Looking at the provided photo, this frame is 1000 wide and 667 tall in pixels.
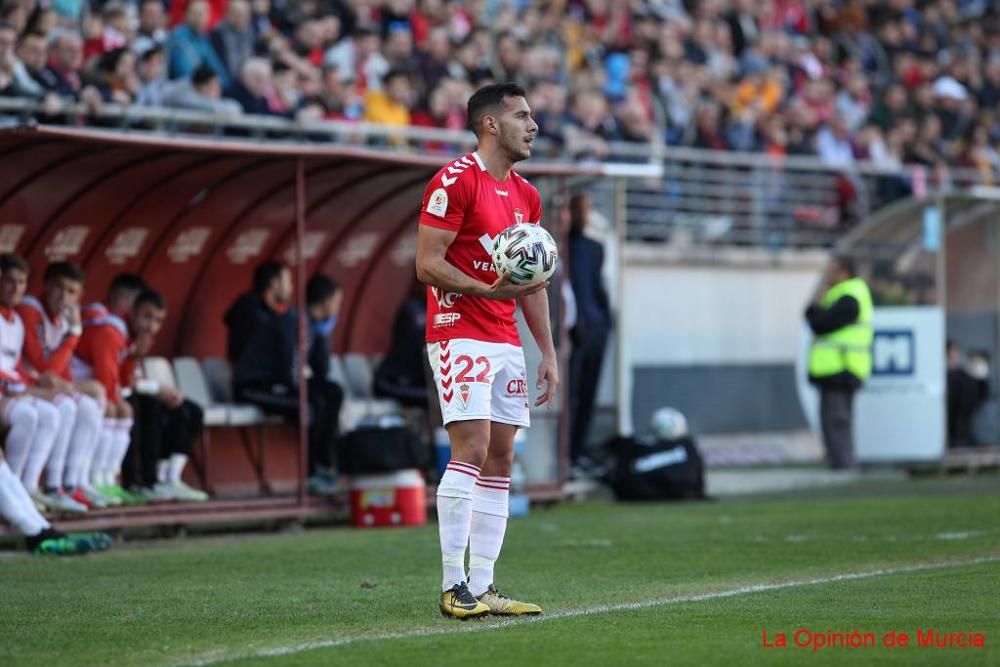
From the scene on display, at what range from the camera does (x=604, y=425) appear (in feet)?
57.5

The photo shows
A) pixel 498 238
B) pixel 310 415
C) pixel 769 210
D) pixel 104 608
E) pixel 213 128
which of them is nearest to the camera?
pixel 498 238

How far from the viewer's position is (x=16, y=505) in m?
11.5

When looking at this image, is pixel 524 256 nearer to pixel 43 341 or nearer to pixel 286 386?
pixel 43 341

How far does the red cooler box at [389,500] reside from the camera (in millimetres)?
14383

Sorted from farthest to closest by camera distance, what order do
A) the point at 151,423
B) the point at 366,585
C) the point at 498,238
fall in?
the point at 151,423 → the point at 366,585 → the point at 498,238

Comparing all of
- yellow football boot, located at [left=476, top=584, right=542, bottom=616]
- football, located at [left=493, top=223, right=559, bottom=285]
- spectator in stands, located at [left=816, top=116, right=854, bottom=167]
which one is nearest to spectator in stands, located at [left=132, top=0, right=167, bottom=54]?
football, located at [left=493, top=223, right=559, bottom=285]

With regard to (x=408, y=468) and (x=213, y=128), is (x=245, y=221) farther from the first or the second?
(x=408, y=468)

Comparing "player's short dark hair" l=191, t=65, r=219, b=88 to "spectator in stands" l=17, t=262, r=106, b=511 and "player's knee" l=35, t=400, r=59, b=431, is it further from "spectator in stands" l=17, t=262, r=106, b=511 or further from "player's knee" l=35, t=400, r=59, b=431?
"player's knee" l=35, t=400, r=59, b=431

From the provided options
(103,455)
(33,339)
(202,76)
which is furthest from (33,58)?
(103,455)

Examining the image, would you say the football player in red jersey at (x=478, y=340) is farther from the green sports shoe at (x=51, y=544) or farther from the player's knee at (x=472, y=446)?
the green sports shoe at (x=51, y=544)

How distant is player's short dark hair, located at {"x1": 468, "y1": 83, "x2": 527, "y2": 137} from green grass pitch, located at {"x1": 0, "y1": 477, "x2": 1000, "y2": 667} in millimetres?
2189

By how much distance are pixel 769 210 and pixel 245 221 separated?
9.79m

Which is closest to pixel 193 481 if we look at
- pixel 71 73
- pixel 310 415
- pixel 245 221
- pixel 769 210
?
pixel 310 415

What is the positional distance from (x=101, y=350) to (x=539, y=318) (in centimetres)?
553
